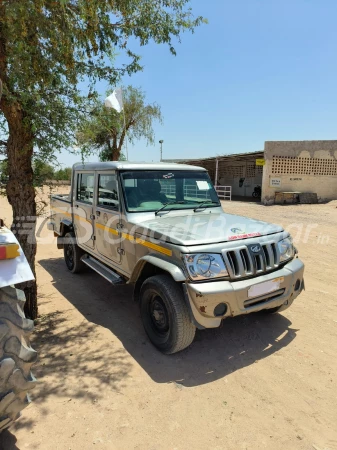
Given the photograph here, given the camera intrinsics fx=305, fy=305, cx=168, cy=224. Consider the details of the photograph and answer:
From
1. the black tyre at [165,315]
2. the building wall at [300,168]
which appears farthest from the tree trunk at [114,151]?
the black tyre at [165,315]

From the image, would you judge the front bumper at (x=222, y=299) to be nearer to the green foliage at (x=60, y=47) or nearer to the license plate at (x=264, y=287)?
the license plate at (x=264, y=287)

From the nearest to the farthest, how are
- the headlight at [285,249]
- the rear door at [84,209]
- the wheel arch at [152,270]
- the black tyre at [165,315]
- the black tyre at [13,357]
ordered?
the black tyre at [13,357], the wheel arch at [152,270], the black tyre at [165,315], the headlight at [285,249], the rear door at [84,209]

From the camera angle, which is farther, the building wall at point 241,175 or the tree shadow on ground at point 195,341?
the building wall at point 241,175

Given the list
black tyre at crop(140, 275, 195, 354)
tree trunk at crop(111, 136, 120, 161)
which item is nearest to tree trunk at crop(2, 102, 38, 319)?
black tyre at crop(140, 275, 195, 354)

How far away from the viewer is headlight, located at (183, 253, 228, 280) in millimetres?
2811

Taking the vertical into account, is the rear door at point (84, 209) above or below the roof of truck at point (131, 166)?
below

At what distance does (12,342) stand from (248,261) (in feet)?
6.97

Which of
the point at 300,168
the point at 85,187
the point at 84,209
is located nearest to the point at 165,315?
the point at 84,209

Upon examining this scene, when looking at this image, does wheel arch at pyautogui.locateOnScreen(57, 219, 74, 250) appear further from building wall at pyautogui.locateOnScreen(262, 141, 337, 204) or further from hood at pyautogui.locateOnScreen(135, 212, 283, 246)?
building wall at pyautogui.locateOnScreen(262, 141, 337, 204)

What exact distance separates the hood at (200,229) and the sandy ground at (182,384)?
121 cm

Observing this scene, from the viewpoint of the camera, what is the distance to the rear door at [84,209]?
4.74m

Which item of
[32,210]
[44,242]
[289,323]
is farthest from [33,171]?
[44,242]

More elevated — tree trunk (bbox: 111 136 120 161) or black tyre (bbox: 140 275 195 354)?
tree trunk (bbox: 111 136 120 161)

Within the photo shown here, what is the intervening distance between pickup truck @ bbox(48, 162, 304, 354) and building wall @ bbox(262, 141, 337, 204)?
15102 millimetres
